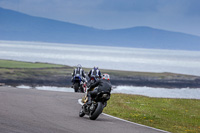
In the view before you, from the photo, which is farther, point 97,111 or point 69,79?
point 69,79

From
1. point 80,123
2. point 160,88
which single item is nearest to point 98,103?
point 80,123

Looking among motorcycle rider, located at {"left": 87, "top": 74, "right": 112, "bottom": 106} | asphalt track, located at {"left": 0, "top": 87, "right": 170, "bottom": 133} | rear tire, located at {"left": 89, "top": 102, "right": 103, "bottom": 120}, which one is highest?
motorcycle rider, located at {"left": 87, "top": 74, "right": 112, "bottom": 106}

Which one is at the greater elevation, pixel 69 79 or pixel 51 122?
pixel 69 79

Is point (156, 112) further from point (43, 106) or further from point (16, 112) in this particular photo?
point (16, 112)

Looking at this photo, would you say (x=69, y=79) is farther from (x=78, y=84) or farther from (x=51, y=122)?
(x=51, y=122)

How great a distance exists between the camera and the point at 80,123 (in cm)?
1402

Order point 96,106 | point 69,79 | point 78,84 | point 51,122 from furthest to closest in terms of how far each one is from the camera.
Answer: point 69,79 → point 78,84 → point 96,106 → point 51,122

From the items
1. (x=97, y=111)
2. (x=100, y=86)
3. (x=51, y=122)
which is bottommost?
(x=51, y=122)

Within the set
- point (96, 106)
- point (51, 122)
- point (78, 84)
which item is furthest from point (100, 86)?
point (78, 84)

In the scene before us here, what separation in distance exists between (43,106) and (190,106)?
1018 cm

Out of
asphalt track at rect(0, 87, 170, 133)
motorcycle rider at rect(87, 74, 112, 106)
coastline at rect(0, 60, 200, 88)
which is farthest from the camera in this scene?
coastline at rect(0, 60, 200, 88)

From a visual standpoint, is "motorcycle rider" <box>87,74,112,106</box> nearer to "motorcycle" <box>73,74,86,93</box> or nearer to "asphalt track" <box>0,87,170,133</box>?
"asphalt track" <box>0,87,170,133</box>

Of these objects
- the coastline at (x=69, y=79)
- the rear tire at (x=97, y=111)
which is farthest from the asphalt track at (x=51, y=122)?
the coastline at (x=69, y=79)

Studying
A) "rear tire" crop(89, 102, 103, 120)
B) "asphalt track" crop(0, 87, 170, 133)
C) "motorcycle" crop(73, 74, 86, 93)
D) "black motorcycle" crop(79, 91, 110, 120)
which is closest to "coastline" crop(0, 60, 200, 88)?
"motorcycle" crop(73, 74, 86, 93)
